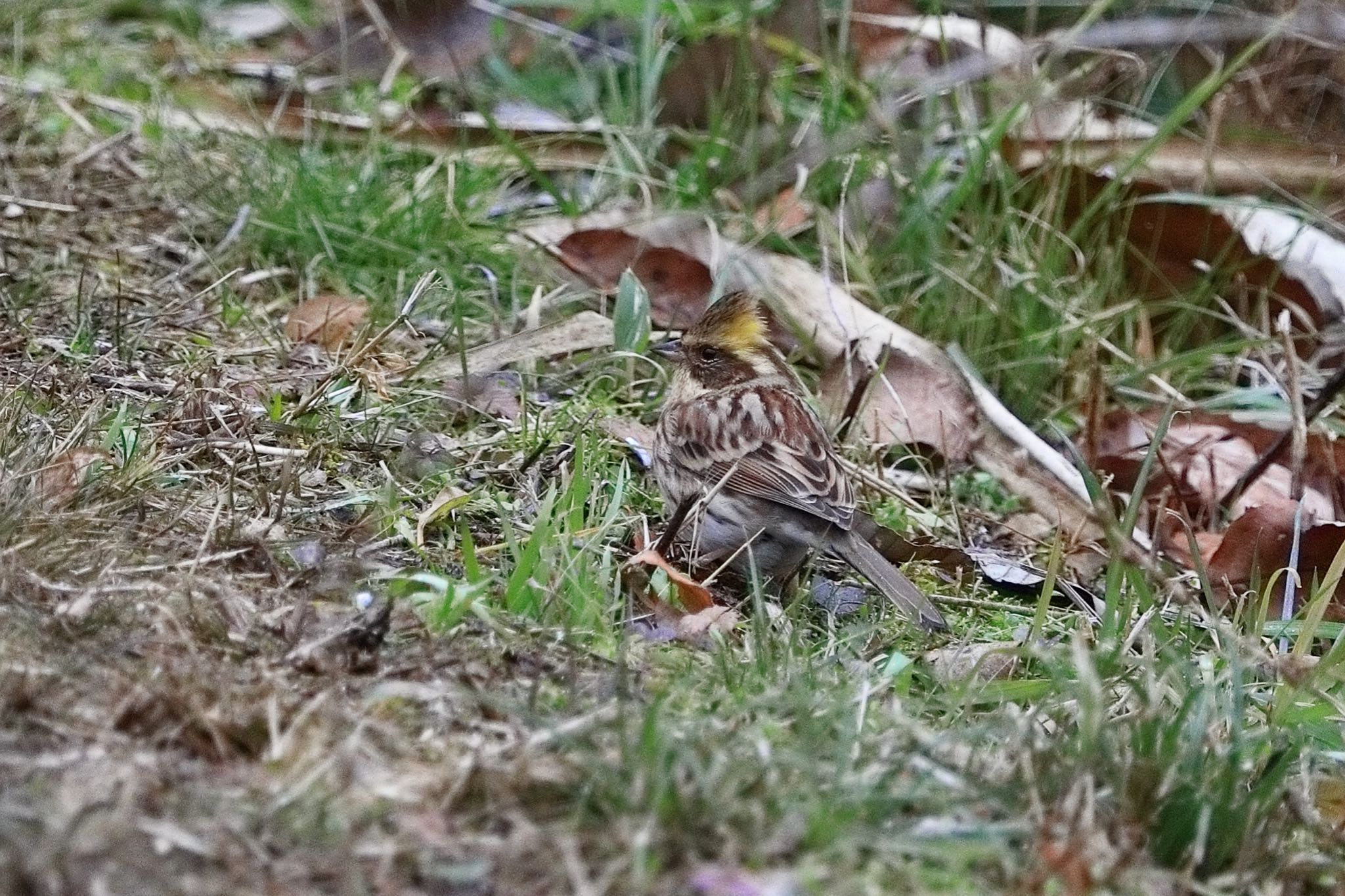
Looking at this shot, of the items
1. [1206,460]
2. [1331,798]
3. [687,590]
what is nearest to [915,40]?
[1206,460]

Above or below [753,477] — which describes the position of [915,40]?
above

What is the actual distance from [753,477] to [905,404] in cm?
87

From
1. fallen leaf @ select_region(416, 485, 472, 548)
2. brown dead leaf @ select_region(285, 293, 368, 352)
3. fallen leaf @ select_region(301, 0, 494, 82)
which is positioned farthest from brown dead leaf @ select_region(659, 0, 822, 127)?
fallen leaf @ select_region(416, 485, 472, 548)

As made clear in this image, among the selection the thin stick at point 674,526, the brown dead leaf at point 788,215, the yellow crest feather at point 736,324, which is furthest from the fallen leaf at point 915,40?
the thin stick at point 674,526

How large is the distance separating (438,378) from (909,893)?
2.44 meters

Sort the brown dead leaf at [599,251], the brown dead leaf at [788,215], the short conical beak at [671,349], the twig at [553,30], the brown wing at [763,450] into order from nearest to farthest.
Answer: the brown wing at [763,450], the short conical beak at [671,349], the brown dead leaf at [599,251], the brown dead leaf at [788,215], the twig at [553,30]

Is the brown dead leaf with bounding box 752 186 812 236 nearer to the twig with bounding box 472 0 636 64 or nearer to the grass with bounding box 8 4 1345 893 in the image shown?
the grass with bounding box 8 4 1345 893

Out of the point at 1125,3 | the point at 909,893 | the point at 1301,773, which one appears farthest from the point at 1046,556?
the point at 1125,3

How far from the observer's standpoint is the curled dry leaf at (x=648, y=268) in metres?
5.23

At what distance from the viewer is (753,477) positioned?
421 centimetres

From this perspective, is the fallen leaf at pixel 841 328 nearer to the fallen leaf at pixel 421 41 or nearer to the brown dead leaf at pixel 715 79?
the brown dead leaf at pixel 715 79

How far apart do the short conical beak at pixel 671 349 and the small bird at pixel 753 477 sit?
109 mm

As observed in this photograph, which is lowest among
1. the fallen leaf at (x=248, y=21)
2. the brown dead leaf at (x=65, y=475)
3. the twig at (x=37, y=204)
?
the twig at (x=37, y=204)

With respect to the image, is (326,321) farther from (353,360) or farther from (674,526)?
(674,526)
